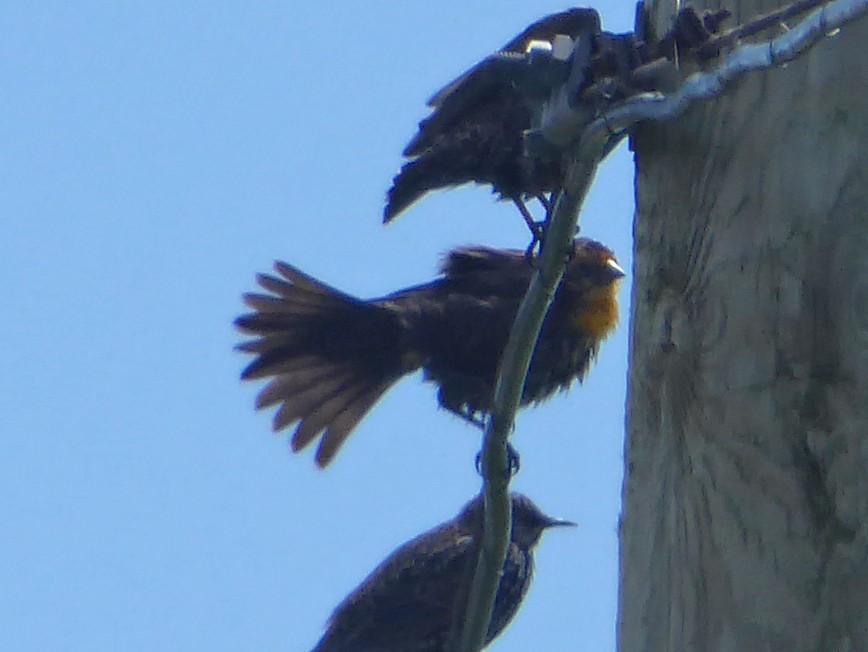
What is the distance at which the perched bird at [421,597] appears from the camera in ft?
20.5

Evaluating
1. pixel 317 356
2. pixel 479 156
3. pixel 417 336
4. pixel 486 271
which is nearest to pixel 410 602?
pixel 417 336

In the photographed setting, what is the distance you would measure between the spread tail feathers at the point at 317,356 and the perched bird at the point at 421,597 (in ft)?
2.26

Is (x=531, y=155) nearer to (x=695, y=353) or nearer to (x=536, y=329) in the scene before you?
(x=536, y=329)

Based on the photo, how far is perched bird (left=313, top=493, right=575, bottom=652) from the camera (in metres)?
6.24

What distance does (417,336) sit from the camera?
21.5ft

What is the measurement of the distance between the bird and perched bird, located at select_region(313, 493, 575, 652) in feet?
1.78

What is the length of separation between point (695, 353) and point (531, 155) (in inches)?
24.9

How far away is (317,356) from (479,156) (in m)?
1.37

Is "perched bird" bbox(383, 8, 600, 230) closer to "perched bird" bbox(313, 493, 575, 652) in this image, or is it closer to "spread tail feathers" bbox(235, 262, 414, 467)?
"spread tail feathers" bbox(235, 262, 414, 467)

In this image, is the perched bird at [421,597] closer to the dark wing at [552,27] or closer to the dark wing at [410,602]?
the dark wing at [410,602]

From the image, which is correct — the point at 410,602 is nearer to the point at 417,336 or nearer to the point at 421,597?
the point at 421,597

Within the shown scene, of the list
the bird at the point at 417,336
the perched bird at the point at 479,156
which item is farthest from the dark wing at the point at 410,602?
the perched bird at the point at 479,156

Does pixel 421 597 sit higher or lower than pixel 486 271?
lower

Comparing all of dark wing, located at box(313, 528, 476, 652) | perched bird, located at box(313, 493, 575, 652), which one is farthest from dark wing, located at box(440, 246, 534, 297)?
dark wing, located at box(313, 528, 476, 652)
